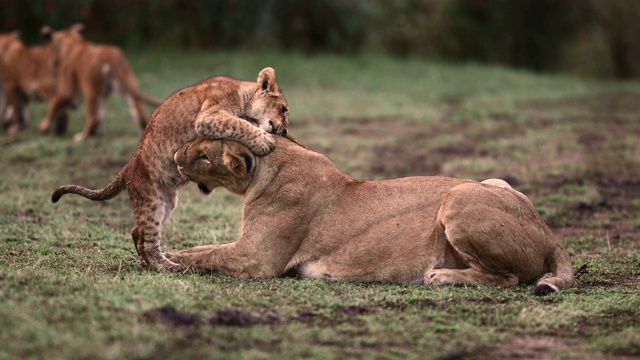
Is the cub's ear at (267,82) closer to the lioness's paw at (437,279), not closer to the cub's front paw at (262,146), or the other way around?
the cub's front paw at (262,146)

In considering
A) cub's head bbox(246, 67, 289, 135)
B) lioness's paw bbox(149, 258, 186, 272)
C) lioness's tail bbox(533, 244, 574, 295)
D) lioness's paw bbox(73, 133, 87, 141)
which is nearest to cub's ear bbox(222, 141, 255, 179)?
cub's head bbox(246, 67, 289, 135)

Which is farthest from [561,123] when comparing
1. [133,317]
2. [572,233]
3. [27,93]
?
[133,317]

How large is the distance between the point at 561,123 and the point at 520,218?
882cm

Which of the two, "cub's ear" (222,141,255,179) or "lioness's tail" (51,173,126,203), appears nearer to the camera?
"cub's ear" (222,141,255,179)

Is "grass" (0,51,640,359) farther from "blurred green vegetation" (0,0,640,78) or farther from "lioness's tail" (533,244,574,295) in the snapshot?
"blurred green vegetation" (0,0,640,78)

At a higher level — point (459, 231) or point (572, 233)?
point (459, 231)

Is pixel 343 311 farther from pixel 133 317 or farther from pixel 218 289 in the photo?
pixel 133 317

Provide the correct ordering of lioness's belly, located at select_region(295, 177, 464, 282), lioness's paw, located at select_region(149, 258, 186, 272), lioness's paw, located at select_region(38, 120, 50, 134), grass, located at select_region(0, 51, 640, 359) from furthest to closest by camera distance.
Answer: lioness's paw, located at select_region(38, 120, 50, 134) < lioness's paw, located at select_region(149, 258, 186, 272) < lioness's belly, located at select_region(295, 177, 464, 282) < grass, located at select_region(0, 51, 640, 359)

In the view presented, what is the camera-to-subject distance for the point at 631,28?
23.2 m

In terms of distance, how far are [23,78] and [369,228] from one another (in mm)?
9298

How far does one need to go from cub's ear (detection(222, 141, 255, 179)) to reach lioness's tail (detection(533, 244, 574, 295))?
6.51ft

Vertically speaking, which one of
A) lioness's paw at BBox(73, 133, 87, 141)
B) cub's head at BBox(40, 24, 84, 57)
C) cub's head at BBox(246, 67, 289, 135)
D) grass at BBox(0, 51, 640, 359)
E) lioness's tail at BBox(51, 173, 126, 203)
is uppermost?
cub's head at BBox(246, 67, 289, 135)

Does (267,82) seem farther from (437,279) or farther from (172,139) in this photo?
(437,279)

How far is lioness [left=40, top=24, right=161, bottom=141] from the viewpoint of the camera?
12.4 meters
